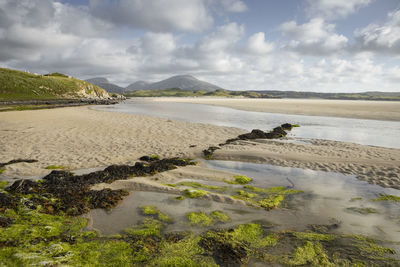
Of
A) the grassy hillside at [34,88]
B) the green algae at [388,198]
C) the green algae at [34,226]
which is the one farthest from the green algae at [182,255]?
the grassy hillside at [34,88]

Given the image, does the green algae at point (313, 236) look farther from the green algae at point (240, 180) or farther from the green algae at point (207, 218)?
the green algae at point (240, 180)

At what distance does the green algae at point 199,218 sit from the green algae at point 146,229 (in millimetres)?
970

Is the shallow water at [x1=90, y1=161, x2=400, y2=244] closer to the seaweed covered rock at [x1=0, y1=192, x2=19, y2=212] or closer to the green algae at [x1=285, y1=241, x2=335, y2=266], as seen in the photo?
the green algae at [x1=285, y1=241, x2=335, y2=266]

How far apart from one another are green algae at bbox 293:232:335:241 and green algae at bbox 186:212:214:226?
242 cm

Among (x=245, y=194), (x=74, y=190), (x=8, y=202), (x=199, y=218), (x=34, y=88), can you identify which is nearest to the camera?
(x=199, y=218)

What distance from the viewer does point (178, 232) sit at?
19.9ft

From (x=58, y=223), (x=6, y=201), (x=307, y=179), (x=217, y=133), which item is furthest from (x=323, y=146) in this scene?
(x=6, y=201)

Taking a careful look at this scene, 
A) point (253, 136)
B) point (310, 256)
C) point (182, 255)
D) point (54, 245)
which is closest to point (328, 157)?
point (253, 136)

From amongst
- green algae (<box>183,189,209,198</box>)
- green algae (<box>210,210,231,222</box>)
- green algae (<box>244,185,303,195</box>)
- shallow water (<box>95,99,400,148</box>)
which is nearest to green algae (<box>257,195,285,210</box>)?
green algae (<box>244,185,303,195</box>)

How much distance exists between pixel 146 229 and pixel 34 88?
87926 millimetres

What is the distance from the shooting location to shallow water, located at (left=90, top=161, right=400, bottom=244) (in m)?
6.39

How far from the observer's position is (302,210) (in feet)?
24.3

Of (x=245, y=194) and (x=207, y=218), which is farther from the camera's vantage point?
(x=245, y=194)

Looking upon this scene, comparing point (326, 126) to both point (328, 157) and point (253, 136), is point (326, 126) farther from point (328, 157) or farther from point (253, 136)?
point (328, 157)
